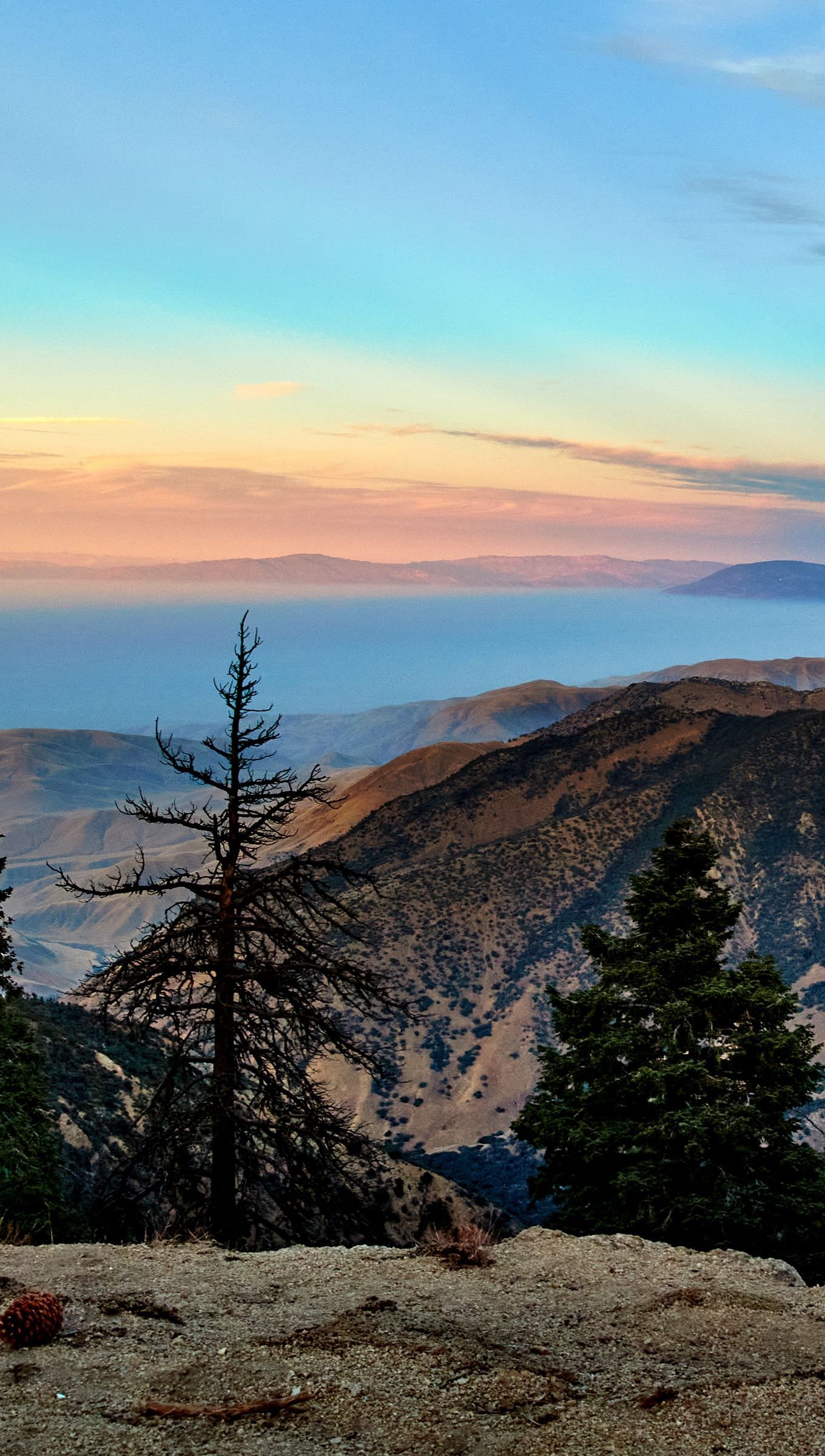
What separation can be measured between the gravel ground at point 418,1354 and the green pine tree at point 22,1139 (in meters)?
4.49

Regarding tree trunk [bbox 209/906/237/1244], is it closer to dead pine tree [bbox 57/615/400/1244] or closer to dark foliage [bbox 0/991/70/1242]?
dead pine tree [bbox 57/615/400/1244]

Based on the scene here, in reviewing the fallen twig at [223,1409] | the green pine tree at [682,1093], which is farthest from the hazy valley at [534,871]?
the fallen twig at [223,1409]

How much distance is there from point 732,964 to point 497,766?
4049cm

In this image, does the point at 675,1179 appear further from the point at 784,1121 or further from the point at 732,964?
the point at 732,964

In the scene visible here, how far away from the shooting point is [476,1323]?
9.18 metres

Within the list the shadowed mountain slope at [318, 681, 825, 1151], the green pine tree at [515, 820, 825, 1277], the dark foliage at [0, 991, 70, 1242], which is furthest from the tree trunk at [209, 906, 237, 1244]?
the shadowed mountain slope at [318, 681, 825, 1151]

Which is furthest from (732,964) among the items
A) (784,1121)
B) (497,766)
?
(784,1121)

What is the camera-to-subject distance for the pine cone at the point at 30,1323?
7.96 m

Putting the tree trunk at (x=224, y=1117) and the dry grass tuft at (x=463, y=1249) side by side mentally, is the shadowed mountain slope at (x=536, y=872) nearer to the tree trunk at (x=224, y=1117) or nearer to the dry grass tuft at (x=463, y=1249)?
Result: the tree trunk at (x=224, y=1117)

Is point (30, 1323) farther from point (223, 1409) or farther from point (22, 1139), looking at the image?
point (22, 1139)

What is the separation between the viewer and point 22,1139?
16.4m

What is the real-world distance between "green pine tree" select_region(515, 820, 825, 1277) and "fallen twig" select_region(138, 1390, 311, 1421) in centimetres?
1040

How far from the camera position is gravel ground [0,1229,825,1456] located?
695cm

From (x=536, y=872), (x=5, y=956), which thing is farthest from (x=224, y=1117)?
(x=536, y=872)
